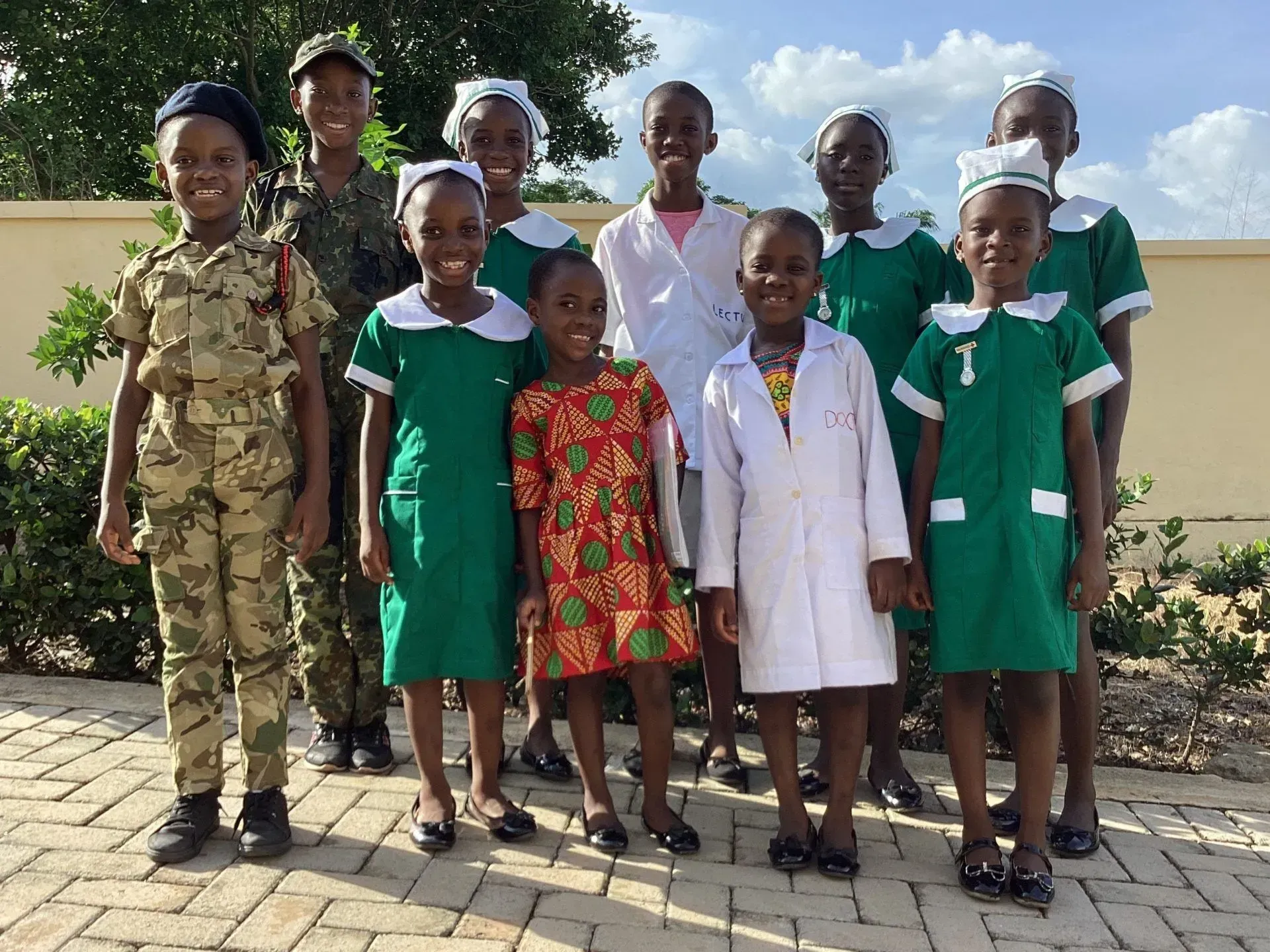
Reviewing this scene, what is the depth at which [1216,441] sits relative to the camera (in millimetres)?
7797

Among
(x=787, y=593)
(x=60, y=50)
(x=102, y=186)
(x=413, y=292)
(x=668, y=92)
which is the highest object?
(x=60, y=50)

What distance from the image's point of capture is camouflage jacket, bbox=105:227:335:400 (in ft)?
9.05

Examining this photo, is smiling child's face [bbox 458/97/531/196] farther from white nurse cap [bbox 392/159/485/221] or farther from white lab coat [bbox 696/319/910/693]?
white lab coat [bbox 696/319/910/693]

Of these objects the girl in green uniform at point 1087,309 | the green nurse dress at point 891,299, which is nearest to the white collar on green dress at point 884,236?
the green nurse dress at point 891,299

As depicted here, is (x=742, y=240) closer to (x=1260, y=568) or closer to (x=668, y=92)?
(x=668, y=92)

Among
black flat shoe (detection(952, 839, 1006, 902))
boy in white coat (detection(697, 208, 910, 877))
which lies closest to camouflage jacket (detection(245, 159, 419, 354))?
boy in white coat (detection(697, 208, 910, 877))

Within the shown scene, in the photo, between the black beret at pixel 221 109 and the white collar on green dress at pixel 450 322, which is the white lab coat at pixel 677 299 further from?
the black beret at pixel 221 109

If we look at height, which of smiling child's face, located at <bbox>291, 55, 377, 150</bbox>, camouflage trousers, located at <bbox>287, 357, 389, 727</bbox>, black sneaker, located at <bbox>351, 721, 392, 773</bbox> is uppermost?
smiling child's face, located at <bbox>291, 55, 377, 150</bbox>

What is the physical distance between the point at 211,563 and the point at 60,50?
1323 centimetres

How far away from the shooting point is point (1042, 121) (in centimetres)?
330

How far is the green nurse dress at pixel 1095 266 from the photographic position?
3195 millimetres

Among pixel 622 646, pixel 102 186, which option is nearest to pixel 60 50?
pixel 102 186

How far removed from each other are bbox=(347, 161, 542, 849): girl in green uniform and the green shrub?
1.80m

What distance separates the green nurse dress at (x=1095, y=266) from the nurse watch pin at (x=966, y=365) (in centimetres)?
50
